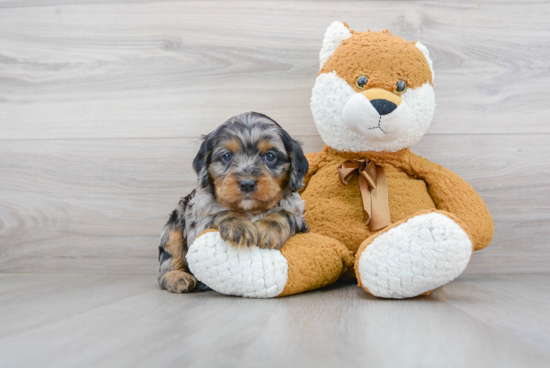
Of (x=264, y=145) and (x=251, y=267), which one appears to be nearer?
(x=251, y=267)

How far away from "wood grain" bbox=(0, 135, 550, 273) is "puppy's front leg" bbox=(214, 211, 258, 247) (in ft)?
2.56

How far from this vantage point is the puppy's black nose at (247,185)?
1.44 m

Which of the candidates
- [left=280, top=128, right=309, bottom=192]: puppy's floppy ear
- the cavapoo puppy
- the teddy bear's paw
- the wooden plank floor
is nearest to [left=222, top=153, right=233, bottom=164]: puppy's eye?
the cavapoo puppy

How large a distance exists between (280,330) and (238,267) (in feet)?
1.23

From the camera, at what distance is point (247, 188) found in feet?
4.74

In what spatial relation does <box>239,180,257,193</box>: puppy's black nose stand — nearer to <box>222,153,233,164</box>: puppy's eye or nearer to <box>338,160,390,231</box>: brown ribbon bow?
<box>222,153,233,164</box>: puppy's eye

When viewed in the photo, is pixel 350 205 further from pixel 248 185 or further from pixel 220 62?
pixel 220 62

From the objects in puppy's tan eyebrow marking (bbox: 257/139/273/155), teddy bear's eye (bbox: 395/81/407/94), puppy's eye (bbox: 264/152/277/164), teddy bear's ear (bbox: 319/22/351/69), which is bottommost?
puppy's eye (bbox: 264/152/277/164)

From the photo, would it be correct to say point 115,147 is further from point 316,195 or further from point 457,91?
point 457,91

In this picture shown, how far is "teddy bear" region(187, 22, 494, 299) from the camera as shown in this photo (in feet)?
4.26

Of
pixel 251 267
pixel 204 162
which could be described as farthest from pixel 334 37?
pixel 251 267

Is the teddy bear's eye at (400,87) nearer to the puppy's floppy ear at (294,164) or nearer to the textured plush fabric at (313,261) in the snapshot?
the puppy's floppy ear at (294,164)

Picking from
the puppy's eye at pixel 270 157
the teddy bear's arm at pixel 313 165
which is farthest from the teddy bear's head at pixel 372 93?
the puppy's eye at pixel 270 157

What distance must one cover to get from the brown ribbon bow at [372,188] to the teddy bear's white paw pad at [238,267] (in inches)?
16.0
